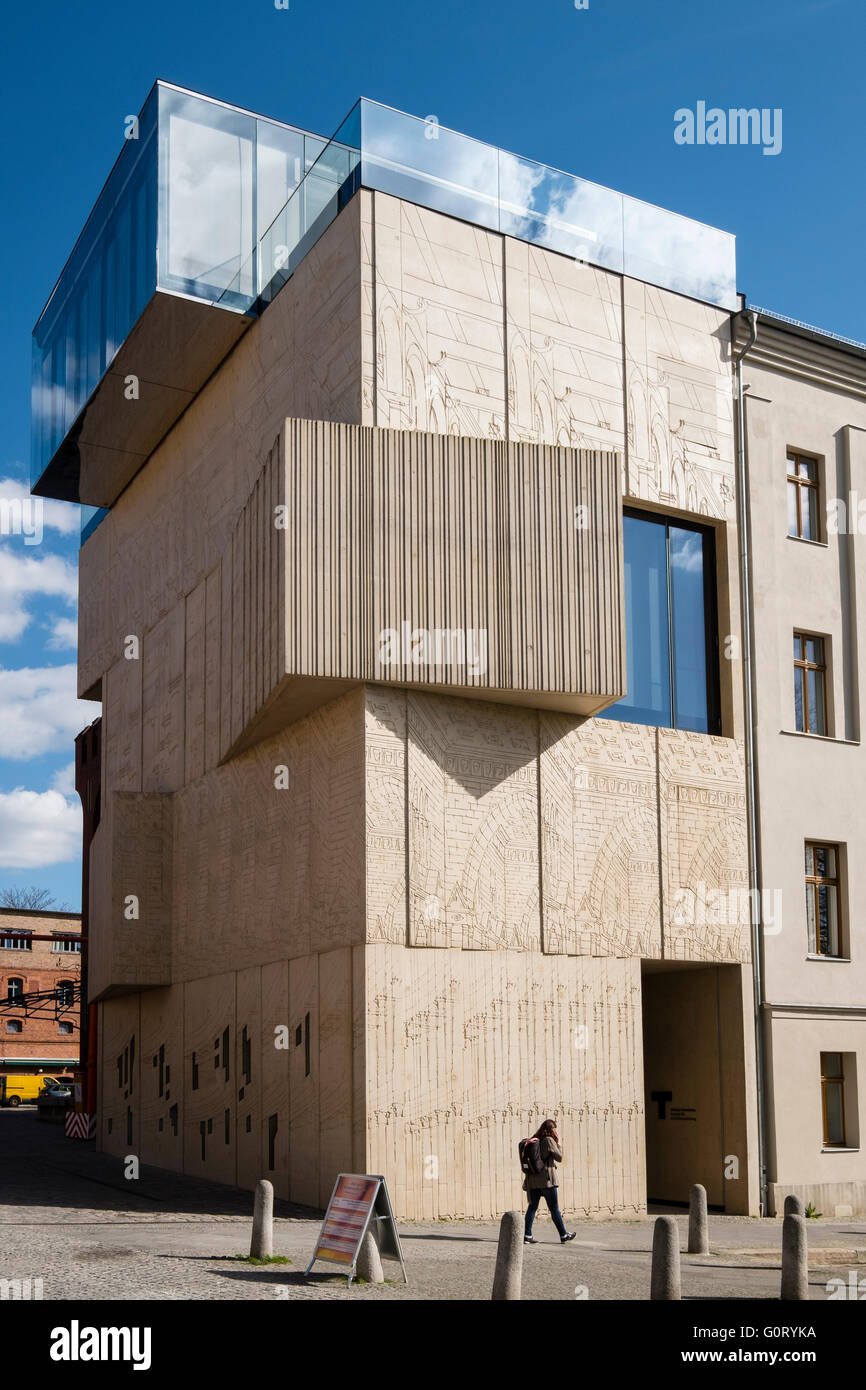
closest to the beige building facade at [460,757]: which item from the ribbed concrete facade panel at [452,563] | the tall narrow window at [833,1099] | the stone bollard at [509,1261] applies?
the ribbed concrete facade panel at [452,563]

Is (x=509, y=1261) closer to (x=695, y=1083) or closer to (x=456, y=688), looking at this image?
(x=456, y=688)

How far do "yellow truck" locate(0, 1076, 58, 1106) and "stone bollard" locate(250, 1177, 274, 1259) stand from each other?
55358mm

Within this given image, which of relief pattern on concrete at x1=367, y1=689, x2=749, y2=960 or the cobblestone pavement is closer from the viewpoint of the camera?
the cobblestone pavement

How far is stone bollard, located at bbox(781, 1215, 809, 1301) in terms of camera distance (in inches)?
516

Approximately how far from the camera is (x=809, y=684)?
27.0 m

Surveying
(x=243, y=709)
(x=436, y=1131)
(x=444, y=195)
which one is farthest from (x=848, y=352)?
(x=436, y=1131)

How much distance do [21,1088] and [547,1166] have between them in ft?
185

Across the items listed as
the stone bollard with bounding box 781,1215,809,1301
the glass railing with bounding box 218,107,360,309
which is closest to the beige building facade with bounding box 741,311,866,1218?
the glass railing with bounding box 218,107,360,309

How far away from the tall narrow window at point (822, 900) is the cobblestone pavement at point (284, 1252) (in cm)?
489

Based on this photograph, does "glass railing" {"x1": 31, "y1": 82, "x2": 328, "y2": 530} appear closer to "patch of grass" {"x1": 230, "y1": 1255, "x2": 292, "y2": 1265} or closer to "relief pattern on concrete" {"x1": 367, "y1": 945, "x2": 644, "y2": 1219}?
"relief pattern on concrete" {"x1": 367, "y1": 945, "x2": 644, "y2": 1219}

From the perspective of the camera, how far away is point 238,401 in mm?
27094

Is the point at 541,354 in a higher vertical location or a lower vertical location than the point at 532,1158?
higher

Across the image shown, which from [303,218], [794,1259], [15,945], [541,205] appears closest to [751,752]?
[541,205]
